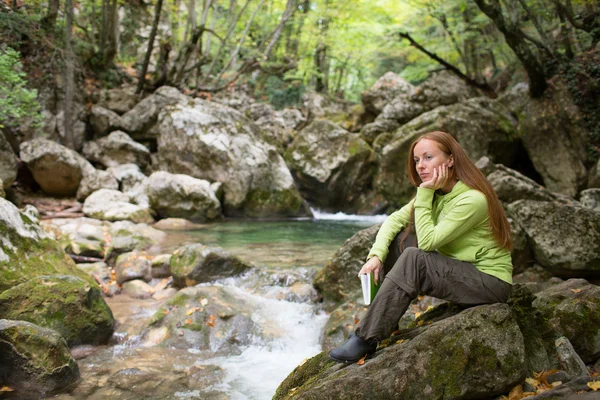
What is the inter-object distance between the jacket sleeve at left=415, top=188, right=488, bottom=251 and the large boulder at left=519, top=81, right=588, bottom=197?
908cm

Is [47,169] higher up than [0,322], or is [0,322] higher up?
[47,169]

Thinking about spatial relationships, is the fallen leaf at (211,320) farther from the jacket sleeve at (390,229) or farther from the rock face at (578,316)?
the rock face at (578,316)

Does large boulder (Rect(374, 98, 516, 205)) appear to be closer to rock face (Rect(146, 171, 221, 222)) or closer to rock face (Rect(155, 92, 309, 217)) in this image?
rock face (Rect(155, 92, 309, 217))

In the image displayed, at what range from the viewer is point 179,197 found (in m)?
11.3

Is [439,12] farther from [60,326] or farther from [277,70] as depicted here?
[60,326]

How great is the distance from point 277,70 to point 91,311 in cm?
1777

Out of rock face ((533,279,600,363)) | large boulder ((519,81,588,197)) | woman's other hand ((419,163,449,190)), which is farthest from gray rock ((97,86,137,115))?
rock face ((533,279,600,363))

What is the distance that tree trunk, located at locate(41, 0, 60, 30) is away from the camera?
436 inches

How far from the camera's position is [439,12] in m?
12.8

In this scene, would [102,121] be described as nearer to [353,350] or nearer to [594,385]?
[353,350]

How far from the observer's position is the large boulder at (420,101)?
14.9m

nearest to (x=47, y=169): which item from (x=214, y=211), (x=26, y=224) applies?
(x=214, y=211)

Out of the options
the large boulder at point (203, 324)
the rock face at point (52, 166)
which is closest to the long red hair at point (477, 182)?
the large boulder at point (203, 324)

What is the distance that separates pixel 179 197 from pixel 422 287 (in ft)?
32.1
